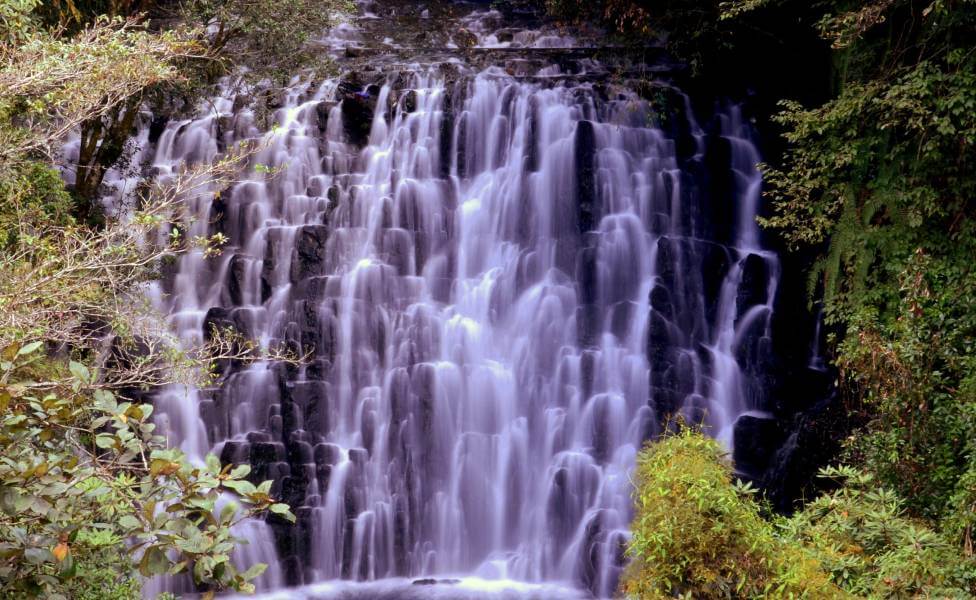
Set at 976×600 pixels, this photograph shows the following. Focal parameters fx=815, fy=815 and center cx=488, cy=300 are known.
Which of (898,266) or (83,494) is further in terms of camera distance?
(898,266)

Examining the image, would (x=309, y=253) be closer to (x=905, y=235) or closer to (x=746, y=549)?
(x=905, y=235)

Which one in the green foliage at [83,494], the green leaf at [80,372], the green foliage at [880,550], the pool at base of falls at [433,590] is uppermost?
the green leaf at [80,372]

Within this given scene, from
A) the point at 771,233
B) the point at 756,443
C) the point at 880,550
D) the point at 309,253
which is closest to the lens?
the point at 880,550

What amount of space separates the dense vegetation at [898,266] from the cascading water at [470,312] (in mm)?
1938

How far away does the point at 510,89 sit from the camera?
13633 millimetres

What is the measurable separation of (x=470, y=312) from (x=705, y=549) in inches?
270

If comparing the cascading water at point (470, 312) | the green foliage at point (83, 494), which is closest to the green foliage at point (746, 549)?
the green foliage at point (83, 494)

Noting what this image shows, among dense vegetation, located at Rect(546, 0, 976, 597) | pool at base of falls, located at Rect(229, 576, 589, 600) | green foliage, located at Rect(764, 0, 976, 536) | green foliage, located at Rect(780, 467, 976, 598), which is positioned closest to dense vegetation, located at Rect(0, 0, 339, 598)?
pool at base of falls, located at Rect(229, 576, 589, 600)

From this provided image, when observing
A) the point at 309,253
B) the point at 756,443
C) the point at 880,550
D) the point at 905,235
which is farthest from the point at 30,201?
the point at 905,235

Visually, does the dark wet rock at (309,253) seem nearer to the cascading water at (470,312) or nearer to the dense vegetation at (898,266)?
the cascading water at (470,312)

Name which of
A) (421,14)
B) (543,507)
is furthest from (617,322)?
(421,14)

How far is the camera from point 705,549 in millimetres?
6086

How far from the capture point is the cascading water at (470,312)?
11523 mm

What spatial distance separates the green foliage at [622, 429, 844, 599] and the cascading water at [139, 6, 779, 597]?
4805 mm
